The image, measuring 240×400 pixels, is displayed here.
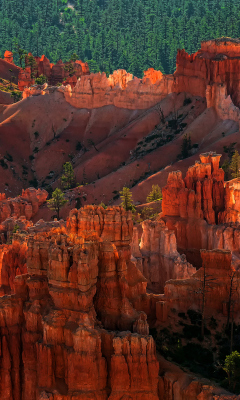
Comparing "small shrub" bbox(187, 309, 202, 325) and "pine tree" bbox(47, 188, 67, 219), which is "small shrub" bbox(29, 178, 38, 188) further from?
"small shrub" bbox(187, 309, 202, 325)

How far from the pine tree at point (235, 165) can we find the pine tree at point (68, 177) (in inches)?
1141

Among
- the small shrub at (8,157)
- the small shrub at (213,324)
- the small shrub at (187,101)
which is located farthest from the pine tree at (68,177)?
the small shrub at (213,324)

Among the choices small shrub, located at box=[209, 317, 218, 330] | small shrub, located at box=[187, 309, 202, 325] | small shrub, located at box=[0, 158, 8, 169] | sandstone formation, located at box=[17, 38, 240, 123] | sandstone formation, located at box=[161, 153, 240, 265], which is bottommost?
small shrub, located at box=[209, 317, 218, 330]

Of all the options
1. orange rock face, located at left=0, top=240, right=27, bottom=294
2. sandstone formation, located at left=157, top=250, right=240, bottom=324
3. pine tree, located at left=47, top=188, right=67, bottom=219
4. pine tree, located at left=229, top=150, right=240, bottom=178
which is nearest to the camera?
sandstone formation, located at left=157, top=250, right=240, bottom=324

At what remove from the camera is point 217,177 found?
70.7 meters

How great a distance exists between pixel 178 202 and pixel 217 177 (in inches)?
170

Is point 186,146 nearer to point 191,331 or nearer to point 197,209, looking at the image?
point 197,209

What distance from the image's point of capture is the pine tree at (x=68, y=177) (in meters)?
118

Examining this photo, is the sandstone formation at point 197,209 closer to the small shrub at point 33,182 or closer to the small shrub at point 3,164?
the small shrub at point 33,182

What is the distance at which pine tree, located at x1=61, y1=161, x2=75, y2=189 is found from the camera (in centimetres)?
11764

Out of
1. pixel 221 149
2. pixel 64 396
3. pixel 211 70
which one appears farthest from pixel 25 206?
pixel 64 396

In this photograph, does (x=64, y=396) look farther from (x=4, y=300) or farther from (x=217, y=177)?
(x=217, y=177)

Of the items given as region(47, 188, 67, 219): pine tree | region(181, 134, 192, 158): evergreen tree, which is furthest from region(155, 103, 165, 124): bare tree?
region(47, 188, 67, 219): pine tree

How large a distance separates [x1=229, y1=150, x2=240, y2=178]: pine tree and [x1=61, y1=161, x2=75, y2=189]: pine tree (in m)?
29.0
